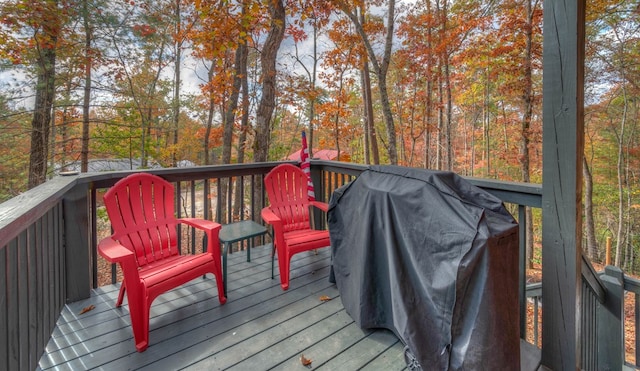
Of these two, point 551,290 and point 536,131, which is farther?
point 536,131

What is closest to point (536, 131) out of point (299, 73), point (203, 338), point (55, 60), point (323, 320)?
point (299, 73)

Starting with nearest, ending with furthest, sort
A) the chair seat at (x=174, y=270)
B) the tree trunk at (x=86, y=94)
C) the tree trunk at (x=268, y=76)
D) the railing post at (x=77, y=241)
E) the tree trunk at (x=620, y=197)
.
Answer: the chair seat at (x=174, y=270)
the railing post at (x=77, y=241)
the tree trunk at (x=268, y=76)
the tree trunk at (x=86, y=94)
the tree trunk at (x=620, y=197)

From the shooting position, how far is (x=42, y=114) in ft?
20.2

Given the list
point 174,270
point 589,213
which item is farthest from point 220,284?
point 589,213

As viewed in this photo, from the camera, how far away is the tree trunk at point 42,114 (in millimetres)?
6043

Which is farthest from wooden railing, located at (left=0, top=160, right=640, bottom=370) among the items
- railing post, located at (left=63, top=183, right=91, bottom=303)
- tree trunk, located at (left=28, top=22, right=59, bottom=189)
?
tree trunk, located at (left=28, top=22, right=59, bottom=189)

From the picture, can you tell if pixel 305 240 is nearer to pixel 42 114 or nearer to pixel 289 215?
pixel 289 215

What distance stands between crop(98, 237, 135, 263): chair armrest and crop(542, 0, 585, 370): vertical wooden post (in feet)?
7.60

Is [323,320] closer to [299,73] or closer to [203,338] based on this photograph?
[203,338]

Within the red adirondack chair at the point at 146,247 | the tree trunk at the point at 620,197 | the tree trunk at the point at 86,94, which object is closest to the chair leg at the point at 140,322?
the red adirondack chair at the point at 146,247

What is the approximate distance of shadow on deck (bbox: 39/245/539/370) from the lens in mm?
1616

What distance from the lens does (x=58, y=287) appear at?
79.4 inches

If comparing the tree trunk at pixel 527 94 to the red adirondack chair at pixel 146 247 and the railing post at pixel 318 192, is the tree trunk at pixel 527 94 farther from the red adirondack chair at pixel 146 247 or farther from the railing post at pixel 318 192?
the red adirondack chair at pixel 146 247

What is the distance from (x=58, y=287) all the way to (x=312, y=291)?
1.78 metres
